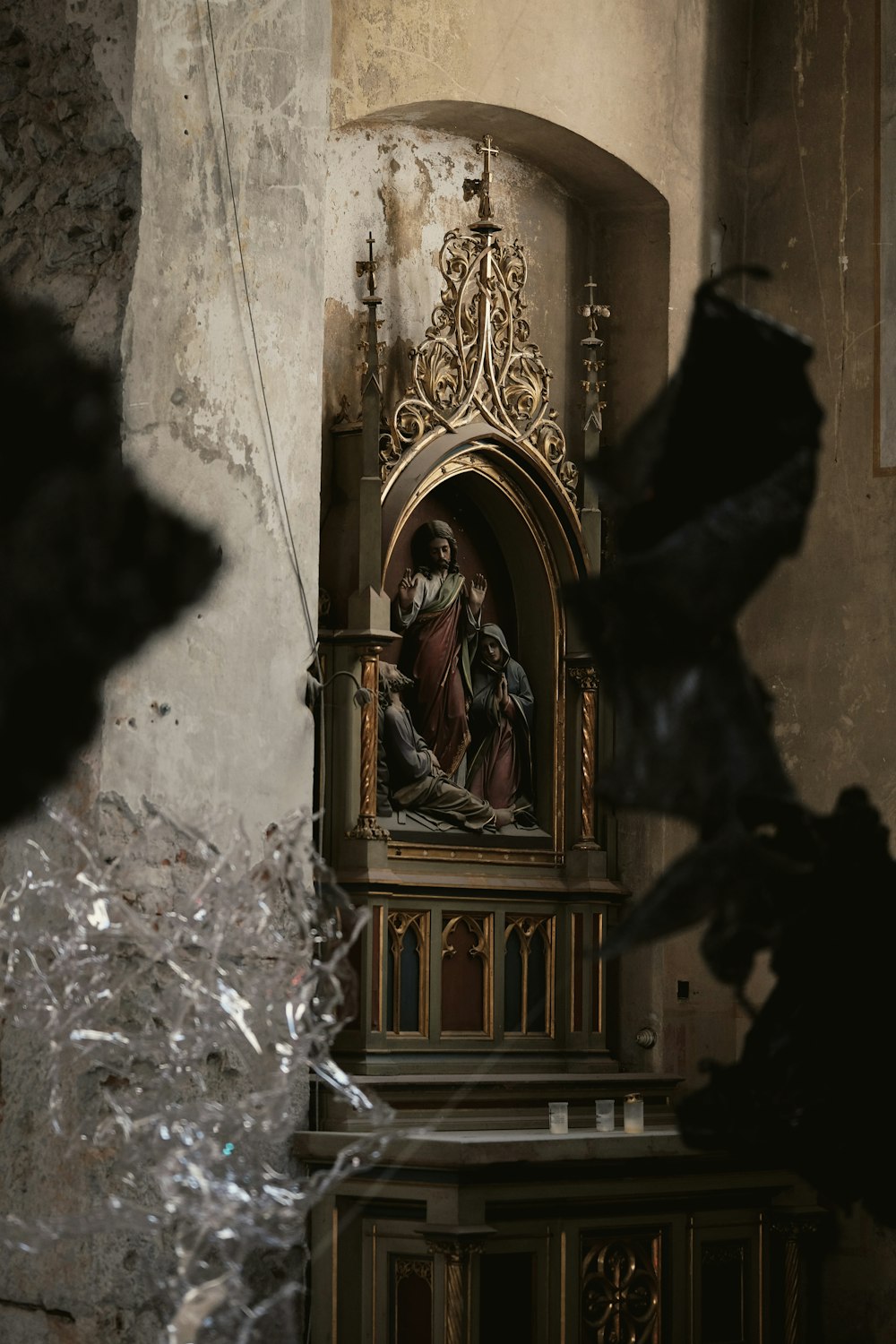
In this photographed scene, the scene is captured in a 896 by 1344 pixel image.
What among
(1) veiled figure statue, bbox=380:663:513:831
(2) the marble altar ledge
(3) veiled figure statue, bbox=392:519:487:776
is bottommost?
(2) the marble altar ledge

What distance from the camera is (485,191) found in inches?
334

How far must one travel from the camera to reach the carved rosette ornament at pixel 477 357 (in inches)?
324

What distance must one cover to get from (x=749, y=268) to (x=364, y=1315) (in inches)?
201

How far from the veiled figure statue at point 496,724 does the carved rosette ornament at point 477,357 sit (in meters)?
0.89

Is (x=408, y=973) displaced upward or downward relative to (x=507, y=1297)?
upward

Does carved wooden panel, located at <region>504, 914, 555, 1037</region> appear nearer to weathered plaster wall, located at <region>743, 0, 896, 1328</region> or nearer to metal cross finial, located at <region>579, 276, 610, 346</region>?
weathered plaster wall, located at <region>743, 0, 896, 1328</region>

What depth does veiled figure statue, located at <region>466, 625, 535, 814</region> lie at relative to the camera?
858cm

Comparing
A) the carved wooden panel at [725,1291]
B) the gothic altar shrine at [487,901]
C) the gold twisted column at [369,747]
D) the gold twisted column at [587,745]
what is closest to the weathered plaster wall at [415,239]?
the gothic altar shrine at [487,901]

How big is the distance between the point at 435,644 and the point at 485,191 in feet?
6.25

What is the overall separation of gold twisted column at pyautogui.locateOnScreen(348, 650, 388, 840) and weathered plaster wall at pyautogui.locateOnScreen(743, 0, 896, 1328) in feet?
6.94

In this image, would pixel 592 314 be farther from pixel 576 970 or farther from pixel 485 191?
pixel 576 970

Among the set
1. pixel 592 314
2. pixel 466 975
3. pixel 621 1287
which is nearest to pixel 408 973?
pixel 466 975

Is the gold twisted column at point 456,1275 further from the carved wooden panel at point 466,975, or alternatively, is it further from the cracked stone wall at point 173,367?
the carved wooden panel at point 466,975

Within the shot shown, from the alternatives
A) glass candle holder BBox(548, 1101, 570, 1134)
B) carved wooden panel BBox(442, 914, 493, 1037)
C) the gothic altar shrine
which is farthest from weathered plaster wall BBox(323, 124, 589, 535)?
glass candle holder BBox(548, 1101, 570, 1134)
